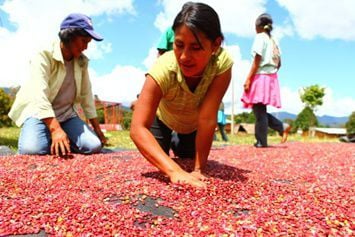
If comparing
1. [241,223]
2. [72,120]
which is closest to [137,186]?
[241,223]

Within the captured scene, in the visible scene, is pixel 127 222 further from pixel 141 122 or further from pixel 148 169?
pixel 148 169

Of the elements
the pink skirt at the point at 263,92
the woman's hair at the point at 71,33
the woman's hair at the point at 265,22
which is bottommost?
the pink skirt at the point at 263,92

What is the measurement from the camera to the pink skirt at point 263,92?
17.0ft

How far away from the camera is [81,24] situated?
3.73 metres

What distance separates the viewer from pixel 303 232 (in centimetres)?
170

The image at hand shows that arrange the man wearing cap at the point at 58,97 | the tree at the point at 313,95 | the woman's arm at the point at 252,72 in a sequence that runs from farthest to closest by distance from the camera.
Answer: the tree at the point at 313,95 < the woman's arm at the point at 252,72 < the man wearing cap at the point at 58,97

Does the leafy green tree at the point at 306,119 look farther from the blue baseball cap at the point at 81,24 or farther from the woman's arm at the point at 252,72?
the blue baseball cap at the point at 81,24

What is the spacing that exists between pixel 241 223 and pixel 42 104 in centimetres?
248

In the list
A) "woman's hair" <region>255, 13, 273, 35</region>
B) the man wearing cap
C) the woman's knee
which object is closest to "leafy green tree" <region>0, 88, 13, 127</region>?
the man wearing cap

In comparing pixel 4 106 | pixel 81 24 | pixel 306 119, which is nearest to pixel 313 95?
pixel 306 119

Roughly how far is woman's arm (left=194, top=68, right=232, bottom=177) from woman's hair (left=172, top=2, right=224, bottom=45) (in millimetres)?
374

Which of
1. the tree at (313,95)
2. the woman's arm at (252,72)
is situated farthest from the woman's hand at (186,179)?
the tree at (313,95)

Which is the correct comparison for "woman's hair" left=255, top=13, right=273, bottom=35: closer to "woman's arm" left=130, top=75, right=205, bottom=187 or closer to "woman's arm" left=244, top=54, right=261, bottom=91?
"woman's arm" left=244, top=54, right=261, bottom=91

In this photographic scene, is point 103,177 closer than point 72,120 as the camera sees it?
Yes
